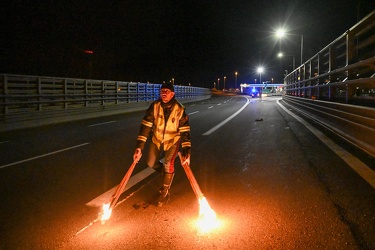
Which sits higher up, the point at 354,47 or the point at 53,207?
the point at 354,47

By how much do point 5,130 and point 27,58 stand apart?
43109 mm

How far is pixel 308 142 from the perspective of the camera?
35.2ft

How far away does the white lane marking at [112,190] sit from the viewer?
5352 millimetres

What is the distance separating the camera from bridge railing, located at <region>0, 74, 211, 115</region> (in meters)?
17.1

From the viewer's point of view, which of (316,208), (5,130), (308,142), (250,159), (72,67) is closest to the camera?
(316,208)

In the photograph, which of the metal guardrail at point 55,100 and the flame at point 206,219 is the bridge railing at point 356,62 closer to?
the flame at point 206,219

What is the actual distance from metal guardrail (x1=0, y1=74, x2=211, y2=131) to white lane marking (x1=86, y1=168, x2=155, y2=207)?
35.7 feet

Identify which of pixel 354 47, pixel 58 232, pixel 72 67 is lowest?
pixel 58 232

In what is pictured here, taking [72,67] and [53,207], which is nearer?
[53,207]

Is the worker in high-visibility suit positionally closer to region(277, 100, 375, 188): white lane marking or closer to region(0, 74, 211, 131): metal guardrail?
region(277, 100, 375, 188): white lane marking

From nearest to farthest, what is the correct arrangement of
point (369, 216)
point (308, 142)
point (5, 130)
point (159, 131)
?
1. point (369, 216)
2. point (159, 131)
3. point (308, 142)
4. point (5, 130)

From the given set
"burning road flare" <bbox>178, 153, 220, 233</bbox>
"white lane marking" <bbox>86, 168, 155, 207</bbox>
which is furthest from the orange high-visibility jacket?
"white lane marking" <bbox>86, 168, 155, 207</bbox>

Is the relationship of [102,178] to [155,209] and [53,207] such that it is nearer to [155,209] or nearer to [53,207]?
[53,207]

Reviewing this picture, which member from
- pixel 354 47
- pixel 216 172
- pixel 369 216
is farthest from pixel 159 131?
pixel 354 47
